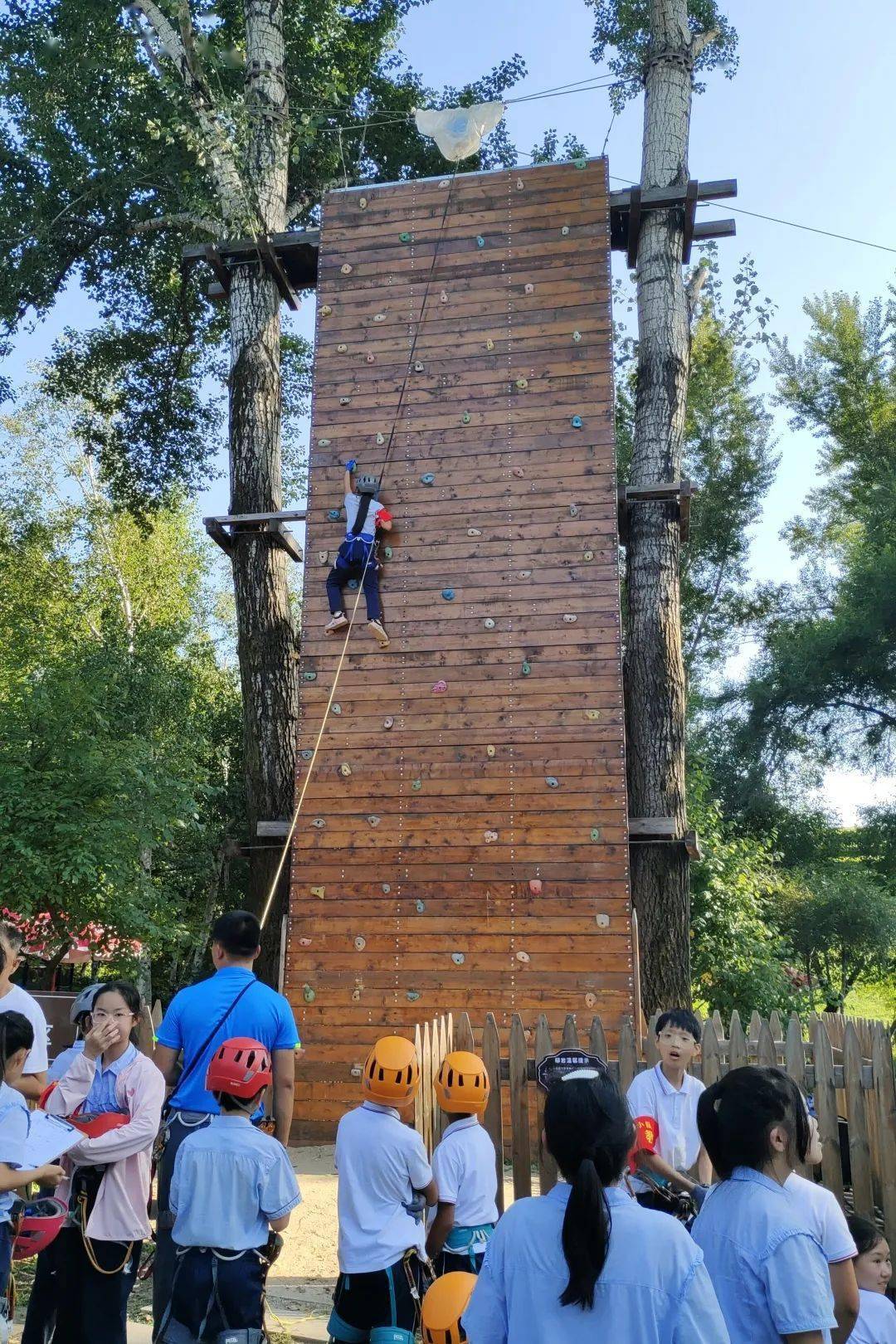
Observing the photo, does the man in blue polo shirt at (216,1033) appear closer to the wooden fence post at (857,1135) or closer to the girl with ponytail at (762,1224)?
the girl with ponytail at (762,1224)

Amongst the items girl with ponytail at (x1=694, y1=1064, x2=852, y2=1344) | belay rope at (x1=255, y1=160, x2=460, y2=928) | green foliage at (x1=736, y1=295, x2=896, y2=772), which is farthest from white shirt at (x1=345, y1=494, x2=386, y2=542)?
green foliage at (x1=736, y1=295, x2=896, y2=772)

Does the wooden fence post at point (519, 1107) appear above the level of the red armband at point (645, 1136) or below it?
below

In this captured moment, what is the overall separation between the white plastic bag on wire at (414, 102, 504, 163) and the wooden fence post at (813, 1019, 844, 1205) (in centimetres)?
937

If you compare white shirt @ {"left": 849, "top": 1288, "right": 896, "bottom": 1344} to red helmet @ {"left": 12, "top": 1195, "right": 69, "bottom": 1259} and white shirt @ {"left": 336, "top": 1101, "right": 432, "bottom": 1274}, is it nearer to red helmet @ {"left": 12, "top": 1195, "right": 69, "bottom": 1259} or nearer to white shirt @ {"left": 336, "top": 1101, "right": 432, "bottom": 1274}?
white shirt @ {"left": 336, "top": 1101, "right": 432, "bottom": 1274}

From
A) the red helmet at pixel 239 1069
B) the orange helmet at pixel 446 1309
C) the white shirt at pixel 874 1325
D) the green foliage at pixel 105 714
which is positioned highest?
the green foliage at pixel 105 714

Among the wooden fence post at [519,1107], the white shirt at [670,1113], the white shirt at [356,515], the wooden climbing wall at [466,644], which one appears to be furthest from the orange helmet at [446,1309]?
the white shirt at [356,515]

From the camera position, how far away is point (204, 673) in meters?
27.5

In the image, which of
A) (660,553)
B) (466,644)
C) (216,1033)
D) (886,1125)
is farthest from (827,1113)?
(660,553)

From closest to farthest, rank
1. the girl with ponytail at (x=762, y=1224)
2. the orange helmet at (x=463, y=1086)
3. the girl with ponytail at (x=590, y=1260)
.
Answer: the girl with ponytail at (x=590, y=1260) < the girl with ponytail at (x=762, y=1224) < the orange helmet at (x=463, y=1086)

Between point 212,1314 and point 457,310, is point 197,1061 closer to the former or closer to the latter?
point 212,1314

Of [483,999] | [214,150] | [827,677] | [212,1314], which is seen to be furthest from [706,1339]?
[827,677]

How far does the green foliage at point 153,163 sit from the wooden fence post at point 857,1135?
35.1 ft

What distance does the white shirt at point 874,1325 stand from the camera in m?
3.42

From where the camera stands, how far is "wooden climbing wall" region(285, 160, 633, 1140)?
9.73 meters
